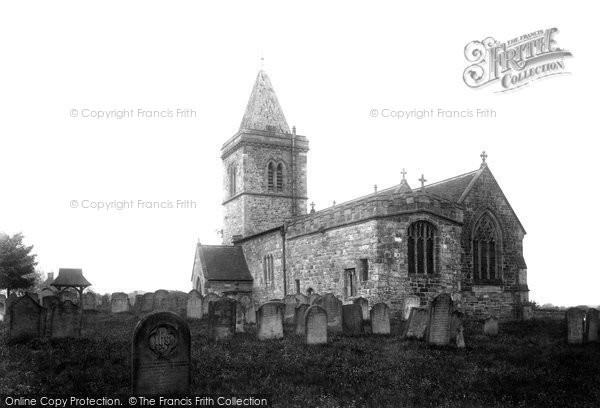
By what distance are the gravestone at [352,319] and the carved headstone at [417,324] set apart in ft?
6.02

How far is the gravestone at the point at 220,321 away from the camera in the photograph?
15.5 meters

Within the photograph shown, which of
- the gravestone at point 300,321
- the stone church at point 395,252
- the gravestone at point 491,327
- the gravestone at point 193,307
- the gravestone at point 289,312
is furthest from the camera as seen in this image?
the stone church at point 395,252

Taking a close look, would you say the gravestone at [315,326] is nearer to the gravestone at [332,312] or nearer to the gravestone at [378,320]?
the gravestone at [332,312]

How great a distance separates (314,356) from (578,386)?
5173mm

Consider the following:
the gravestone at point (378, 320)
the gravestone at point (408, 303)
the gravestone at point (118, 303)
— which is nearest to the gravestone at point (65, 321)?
the gravestone at point (378, 320)

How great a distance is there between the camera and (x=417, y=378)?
11055mm

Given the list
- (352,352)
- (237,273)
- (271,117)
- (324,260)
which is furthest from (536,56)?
(271,117)

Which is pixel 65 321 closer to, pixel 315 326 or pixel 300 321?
pixel 300 321

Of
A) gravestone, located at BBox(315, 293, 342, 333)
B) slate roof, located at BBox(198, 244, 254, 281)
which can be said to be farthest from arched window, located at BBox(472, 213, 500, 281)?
slate roof, located at BBox(198, 244, 254, 281)

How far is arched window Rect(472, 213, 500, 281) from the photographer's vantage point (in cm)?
2706

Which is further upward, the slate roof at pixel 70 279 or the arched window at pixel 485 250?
the arched window at pixel 485 250

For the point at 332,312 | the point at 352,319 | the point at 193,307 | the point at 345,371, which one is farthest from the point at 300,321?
the point at 193,307

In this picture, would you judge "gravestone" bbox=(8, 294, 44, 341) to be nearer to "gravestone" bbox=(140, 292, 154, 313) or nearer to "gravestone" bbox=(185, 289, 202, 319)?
"gravestone" bbox=(185, 289, 202, 319)

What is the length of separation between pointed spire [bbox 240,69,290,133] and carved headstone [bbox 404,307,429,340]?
25.5 meters
